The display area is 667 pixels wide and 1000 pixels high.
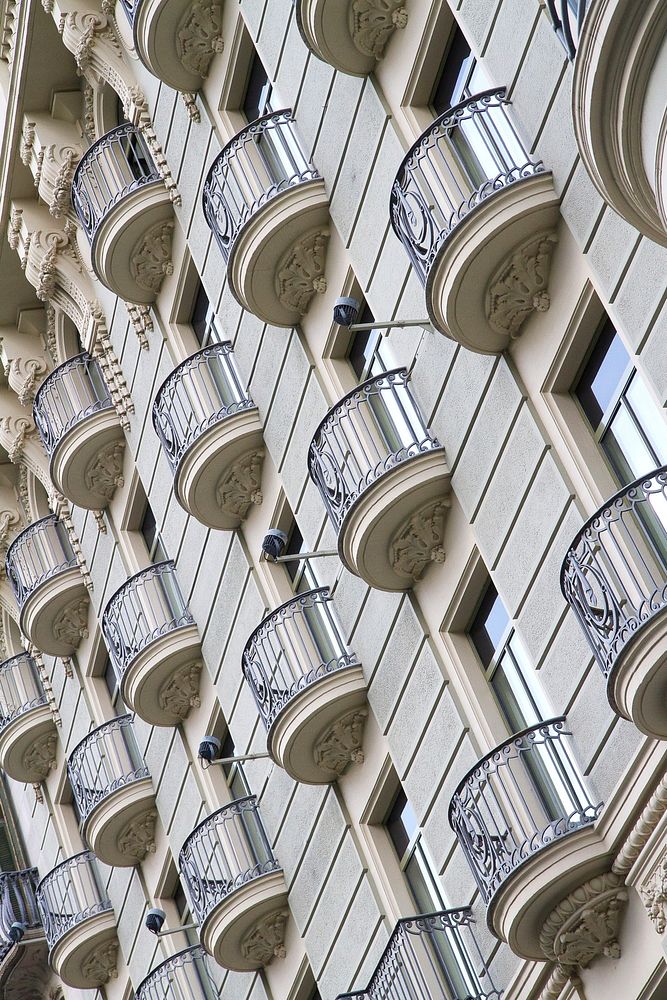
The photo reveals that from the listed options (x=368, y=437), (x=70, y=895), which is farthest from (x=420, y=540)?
(x=70, y=895)

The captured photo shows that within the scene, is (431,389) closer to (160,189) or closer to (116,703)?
(160,189)

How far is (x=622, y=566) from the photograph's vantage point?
12.6m

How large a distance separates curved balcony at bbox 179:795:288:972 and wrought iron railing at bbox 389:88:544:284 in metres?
8.56

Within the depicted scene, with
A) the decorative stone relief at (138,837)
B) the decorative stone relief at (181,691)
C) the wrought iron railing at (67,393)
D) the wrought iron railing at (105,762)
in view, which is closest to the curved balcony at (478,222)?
the decorative stone relief at (181,691)

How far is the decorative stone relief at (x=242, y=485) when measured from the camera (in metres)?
20.9

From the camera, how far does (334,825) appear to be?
62.7ft

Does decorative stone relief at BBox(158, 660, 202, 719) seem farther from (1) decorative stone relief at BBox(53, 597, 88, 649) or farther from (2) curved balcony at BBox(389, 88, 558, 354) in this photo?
(2) curved balcony at BBox(389, 88, 558, 354)

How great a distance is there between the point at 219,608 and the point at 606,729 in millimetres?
9136

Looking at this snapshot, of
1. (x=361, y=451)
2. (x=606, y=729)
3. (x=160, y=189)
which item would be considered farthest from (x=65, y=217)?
(x=606, y=729)

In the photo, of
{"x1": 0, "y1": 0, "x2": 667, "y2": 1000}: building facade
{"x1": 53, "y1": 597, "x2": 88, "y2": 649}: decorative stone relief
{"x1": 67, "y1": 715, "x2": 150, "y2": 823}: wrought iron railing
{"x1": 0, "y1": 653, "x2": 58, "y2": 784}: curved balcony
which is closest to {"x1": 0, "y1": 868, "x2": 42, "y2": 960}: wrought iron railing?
{"x1": 0, "y1": 653, "x2": 58, "y2": 784}: curved balcony

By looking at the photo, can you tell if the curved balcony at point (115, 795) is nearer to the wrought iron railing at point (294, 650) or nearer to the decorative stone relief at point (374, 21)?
the wrought iron railing at point (294, 650)

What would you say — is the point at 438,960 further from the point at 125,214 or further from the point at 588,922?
the point at 125,214

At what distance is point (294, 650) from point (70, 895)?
10.7 meters

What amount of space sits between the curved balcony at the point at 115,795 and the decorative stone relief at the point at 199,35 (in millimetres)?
10222
